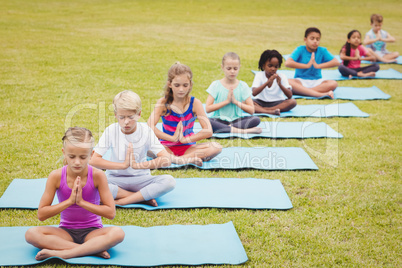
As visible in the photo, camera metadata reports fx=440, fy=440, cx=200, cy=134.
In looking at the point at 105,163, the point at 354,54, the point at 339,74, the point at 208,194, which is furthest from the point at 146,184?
the point at 339,74

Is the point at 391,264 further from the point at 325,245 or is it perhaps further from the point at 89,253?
the point at 89,253

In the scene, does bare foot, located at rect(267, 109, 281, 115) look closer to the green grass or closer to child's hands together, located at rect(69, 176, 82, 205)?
the green grass

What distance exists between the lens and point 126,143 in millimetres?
4172

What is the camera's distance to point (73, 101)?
7.15m

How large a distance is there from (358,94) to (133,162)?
564 centimetres

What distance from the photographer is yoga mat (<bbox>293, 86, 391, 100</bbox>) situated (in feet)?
26.3

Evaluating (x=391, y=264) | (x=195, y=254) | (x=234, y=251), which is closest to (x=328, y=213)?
(x=391, y=264)

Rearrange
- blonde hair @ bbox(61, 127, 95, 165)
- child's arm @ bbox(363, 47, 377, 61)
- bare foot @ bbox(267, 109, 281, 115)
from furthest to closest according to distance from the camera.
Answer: child's arm @ bbox(363, 47, 377, 61) < bare foot @ bbox(267, 109, 281, 115) < blonde hair @ bbox(61, 127, 95, 165)

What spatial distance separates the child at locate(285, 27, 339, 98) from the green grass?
1.59 ft

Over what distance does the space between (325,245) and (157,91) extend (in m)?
4.87

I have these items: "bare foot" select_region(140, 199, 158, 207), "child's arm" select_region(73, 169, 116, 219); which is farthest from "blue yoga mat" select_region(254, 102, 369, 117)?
"child's arm" select_region(73, 169, 116, 219)

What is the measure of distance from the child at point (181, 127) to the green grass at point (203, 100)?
0.89ft

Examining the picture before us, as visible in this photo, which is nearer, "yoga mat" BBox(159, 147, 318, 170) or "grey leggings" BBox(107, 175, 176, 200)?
"grey leggings" BBox(107, 175, 176, 200)

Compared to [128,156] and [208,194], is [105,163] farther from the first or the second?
[208,194]
